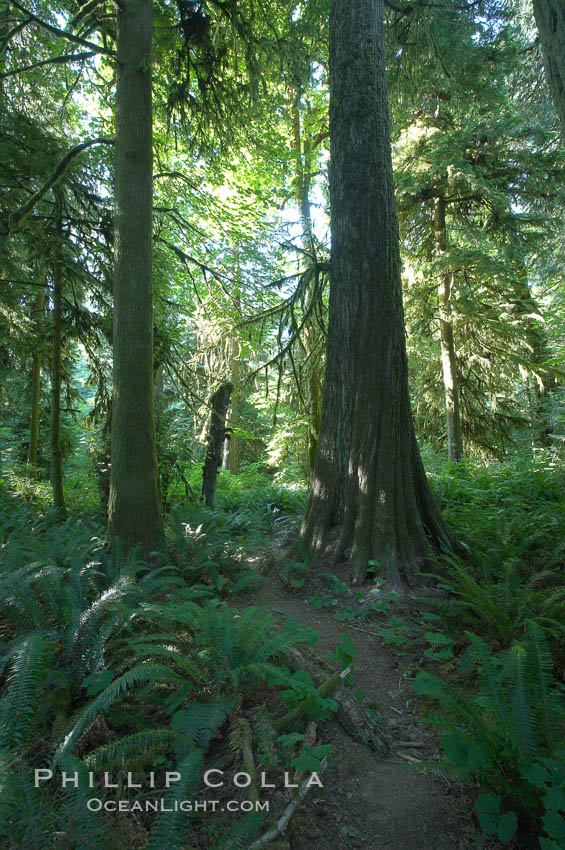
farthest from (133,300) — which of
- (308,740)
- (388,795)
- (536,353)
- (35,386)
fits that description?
(536,353)

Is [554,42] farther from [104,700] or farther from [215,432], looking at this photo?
[215,432]

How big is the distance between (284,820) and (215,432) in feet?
19.9

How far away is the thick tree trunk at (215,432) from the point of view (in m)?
7.54

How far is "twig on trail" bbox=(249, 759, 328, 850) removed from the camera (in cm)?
168

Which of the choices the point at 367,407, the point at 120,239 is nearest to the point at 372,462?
the point at 367,407

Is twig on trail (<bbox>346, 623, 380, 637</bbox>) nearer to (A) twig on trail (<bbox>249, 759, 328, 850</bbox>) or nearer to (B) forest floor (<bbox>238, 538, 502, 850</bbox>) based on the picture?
(B) forest floor (<bbox>238, 538, 502, 850</bbox>)

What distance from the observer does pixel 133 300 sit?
4.70 metres

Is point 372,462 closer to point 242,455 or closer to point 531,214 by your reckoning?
point 531,214

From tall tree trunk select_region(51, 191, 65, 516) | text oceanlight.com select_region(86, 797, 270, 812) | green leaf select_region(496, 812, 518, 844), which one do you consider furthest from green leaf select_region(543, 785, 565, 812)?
tall tree trunk select_region(51, 191, 65, 516)

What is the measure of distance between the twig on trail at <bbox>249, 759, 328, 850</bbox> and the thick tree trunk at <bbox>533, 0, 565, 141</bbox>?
142 inches

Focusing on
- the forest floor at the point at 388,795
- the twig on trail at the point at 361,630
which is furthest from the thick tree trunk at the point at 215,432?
the forest floor at the point at 388,795

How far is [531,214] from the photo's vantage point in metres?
9.16

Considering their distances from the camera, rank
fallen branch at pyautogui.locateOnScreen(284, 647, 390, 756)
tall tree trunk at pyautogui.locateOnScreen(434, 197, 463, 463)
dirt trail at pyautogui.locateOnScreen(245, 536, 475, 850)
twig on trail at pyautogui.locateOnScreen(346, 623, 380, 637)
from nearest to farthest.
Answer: dirt trail at pyautogui.locateOnScreen(245, 536, 475, 850) < fallen branch at pyautogui.locateOnScreen(284, 647, 390, 756) < twig on trail at pyautogui.locateOnScreen(346, 623, 380, 637) < tall tree trunk at pyautogui.locateOnScreen(434, 197, 463, 463)

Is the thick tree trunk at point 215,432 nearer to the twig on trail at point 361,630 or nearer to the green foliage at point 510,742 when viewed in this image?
the twig on trail at point 361,630
